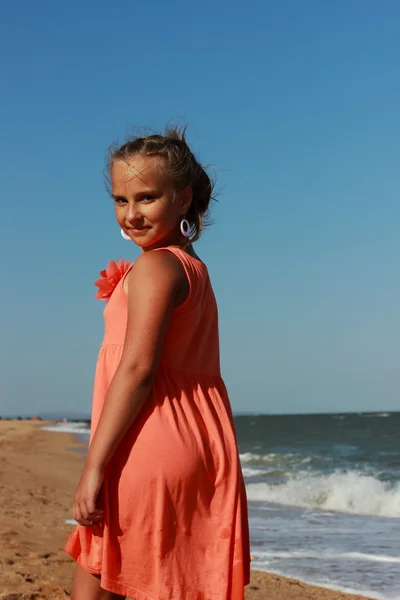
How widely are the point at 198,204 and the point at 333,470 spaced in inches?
684

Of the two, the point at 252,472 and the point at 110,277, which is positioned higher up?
the point at 110,277

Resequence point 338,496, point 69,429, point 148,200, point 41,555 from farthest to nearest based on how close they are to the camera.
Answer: point 69,429 → point 338,496 → point 41,555 → point 148,200

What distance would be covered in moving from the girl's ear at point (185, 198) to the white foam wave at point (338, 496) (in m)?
8.96

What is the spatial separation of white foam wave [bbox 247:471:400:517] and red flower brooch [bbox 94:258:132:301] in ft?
29.1

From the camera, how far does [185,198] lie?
2.28 m

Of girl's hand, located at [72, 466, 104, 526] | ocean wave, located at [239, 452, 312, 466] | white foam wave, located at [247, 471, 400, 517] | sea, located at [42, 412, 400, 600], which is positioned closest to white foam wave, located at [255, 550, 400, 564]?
sea, located at [42, 412, 400, 600]

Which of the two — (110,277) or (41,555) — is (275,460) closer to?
(41,555)

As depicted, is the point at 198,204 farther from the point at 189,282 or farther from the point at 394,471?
the point at 394,471

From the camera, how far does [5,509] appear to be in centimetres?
817

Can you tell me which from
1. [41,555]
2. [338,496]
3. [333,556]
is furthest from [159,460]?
[338,496]

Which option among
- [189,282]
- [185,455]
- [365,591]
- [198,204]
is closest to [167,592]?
[185,455]

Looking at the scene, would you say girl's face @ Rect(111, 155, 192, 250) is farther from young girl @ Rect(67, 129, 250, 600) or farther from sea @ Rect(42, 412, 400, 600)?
sea @ Rect(42, 412, 400, 600)

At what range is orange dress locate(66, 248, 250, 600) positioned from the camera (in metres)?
1.99

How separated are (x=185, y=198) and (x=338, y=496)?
33.5 feet
